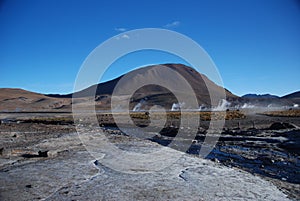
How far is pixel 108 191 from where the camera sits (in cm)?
744

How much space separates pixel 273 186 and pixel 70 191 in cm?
612

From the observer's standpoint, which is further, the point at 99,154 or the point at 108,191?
the point at 99,154

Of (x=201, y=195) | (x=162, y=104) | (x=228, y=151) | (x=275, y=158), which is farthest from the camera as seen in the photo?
(x=162, y=104)

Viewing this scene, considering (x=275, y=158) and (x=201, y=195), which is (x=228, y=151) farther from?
(x=201, y=195)

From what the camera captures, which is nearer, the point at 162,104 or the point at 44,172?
the point at 44,172

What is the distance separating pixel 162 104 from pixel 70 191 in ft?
453

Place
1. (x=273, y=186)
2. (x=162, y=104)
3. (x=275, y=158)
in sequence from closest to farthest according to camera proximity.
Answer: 1. (x=273, y=186)
2. (x=275, y=158)
3. (x=162, y=104)

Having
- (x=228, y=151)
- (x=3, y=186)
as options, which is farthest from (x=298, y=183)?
(x=3, y=186)

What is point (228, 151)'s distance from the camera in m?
16.4

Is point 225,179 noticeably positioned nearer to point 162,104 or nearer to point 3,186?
point 3,186

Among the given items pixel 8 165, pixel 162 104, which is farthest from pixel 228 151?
pixel 162 104

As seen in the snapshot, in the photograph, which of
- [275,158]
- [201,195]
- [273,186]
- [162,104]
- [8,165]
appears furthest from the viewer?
[162,104]

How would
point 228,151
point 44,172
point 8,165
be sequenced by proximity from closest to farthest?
point 44,172, point 8,165, point 228,151

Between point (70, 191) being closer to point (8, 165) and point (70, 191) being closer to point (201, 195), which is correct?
point (201, 195)
